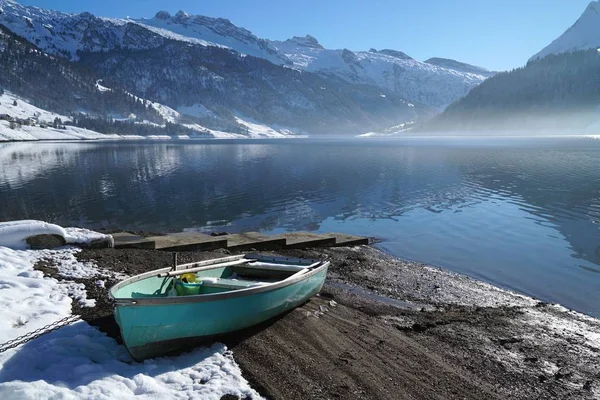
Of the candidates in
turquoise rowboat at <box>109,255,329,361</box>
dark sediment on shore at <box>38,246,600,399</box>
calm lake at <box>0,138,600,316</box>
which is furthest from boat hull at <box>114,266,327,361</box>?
calm lake at <box>0,138,600,316</box>

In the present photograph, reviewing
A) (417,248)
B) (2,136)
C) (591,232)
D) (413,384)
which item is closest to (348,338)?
(413,384)

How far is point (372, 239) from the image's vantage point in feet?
88.2

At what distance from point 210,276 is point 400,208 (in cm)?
2725

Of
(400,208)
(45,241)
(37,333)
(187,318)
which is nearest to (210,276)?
(187,318)

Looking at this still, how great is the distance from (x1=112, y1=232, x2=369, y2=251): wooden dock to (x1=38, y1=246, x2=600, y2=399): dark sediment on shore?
228 cm

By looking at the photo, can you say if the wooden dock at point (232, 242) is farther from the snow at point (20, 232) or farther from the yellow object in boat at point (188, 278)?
the yellow object in boat at point (188, 278)

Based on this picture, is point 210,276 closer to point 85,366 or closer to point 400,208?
point 85,366

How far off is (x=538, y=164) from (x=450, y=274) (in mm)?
66695

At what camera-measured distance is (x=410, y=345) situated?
1110 centimetres

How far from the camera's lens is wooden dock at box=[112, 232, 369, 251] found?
19.0 meters

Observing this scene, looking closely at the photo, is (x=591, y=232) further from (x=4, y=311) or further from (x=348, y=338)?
(x=4, y=311)

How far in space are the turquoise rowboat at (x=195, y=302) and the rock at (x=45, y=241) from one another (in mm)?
7296

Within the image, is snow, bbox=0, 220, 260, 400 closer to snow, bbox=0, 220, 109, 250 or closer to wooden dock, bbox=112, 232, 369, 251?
snow, bbox=0, 220, 109, 250

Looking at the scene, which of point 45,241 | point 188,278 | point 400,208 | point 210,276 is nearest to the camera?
point 188,278
